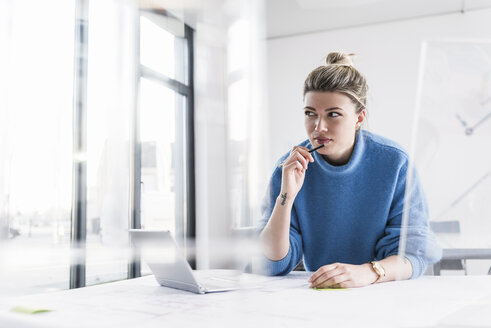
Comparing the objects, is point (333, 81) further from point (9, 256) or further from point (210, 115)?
point (210, 115)

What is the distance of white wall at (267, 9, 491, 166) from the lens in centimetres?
220

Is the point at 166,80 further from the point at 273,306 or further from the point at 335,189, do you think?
the point at 273,306

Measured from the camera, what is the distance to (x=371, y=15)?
2.51 m

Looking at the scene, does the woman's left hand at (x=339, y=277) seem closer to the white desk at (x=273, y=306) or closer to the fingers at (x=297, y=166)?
the white desk at (x=273, y=306)

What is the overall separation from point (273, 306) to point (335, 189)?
43cm

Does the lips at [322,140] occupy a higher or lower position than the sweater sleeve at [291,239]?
higher

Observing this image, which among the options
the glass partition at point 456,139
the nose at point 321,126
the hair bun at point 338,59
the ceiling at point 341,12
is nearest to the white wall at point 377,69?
the ceiling at point 341,12

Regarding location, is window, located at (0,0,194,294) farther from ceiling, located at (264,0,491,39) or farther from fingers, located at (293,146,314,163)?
fingers, located at (293,146,314,163)

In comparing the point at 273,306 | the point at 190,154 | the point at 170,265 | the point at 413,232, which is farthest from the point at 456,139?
the point at 190,154

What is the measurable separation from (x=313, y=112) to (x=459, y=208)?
0.39m

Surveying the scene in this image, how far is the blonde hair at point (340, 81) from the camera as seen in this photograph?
0.84 metres

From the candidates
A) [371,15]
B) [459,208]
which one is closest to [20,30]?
[459,208]

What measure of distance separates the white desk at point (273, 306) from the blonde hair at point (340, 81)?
0.38m

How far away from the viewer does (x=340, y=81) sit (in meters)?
0.85
